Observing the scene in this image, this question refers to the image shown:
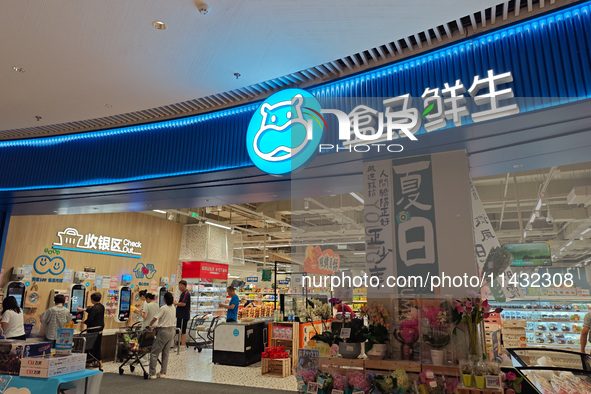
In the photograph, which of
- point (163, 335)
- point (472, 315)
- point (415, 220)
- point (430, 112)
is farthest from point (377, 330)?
point (163, 335)

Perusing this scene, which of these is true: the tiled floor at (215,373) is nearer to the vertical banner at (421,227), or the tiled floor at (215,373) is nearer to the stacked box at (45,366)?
the stacked box at (45,366)

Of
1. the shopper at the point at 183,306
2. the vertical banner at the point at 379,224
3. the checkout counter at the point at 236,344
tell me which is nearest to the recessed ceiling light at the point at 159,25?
the vertical banner at the point at 379,224

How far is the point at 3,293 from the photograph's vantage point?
26.2 ft

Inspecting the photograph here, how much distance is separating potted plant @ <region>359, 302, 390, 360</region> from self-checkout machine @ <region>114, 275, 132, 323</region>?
8.82m

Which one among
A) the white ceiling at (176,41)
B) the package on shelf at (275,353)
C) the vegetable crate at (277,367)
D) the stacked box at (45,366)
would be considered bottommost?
the vegetable crate at (277,367)

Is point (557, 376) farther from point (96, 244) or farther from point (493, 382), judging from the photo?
point (96, 244)

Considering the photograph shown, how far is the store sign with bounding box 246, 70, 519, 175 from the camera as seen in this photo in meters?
3.61

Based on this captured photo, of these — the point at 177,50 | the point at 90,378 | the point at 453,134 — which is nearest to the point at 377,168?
the point at 453,134

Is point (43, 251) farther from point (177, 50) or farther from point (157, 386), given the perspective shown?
point (177, 50)

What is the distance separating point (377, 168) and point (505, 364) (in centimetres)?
200

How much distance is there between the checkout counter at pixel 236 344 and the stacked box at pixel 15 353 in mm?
4831

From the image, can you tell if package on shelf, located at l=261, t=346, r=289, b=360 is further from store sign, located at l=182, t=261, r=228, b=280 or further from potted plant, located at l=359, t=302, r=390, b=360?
store sign, located at l=182, t=261, r=228, b=280

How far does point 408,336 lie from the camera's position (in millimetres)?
3115

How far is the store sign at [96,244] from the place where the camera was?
9.38 metres
